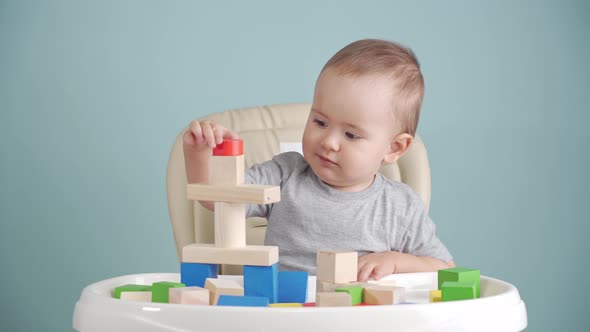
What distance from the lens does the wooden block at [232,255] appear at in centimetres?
77

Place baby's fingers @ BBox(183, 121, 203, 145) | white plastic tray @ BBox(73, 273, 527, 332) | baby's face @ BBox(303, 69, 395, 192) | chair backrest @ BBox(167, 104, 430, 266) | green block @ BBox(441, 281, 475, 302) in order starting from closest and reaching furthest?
white plastic tray @ BBox(73, 273, 527, 332)
green block @ BBox(441, 281, 475, 302)
baby's fingers @ BBox(183, 121, 203, 145)
baby's face @ BBox(303, 69, 395, 192)
chair backrest @ BBox(167, 104, 430, 266)

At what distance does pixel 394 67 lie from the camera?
1.11 meters

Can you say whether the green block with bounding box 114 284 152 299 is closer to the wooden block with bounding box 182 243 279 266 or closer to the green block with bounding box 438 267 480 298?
the wooden block with bounding box 182 243 279 266

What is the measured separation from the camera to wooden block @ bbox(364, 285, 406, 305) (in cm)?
76

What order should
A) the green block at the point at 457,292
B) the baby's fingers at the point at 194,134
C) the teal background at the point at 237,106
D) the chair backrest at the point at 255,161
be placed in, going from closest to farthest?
1. the green block at the point at 457,292
2. the baby's fingers at the point at 194,134
3. the chair backrest at the point at 255,161
4. the teal background at the point at 237,106

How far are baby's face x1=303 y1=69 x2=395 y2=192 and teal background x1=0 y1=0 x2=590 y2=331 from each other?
781mm

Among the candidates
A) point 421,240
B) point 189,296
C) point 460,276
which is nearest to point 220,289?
point 189,296

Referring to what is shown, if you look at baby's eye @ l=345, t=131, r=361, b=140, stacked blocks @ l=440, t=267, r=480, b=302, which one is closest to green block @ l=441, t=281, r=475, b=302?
stacked blocks @ l=440, t=267, r=480, b=302

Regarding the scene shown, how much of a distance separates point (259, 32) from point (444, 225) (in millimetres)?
627

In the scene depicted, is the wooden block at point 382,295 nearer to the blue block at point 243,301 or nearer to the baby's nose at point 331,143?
the blue block at point 243,301

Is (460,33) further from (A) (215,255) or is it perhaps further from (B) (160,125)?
(A) (215,255)

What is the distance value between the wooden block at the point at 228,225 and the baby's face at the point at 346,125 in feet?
0.94

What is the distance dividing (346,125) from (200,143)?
23 centimetres

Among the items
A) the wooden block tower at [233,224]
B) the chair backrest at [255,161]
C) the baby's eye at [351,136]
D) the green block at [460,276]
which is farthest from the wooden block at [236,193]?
the chair backrest at [255,161]
